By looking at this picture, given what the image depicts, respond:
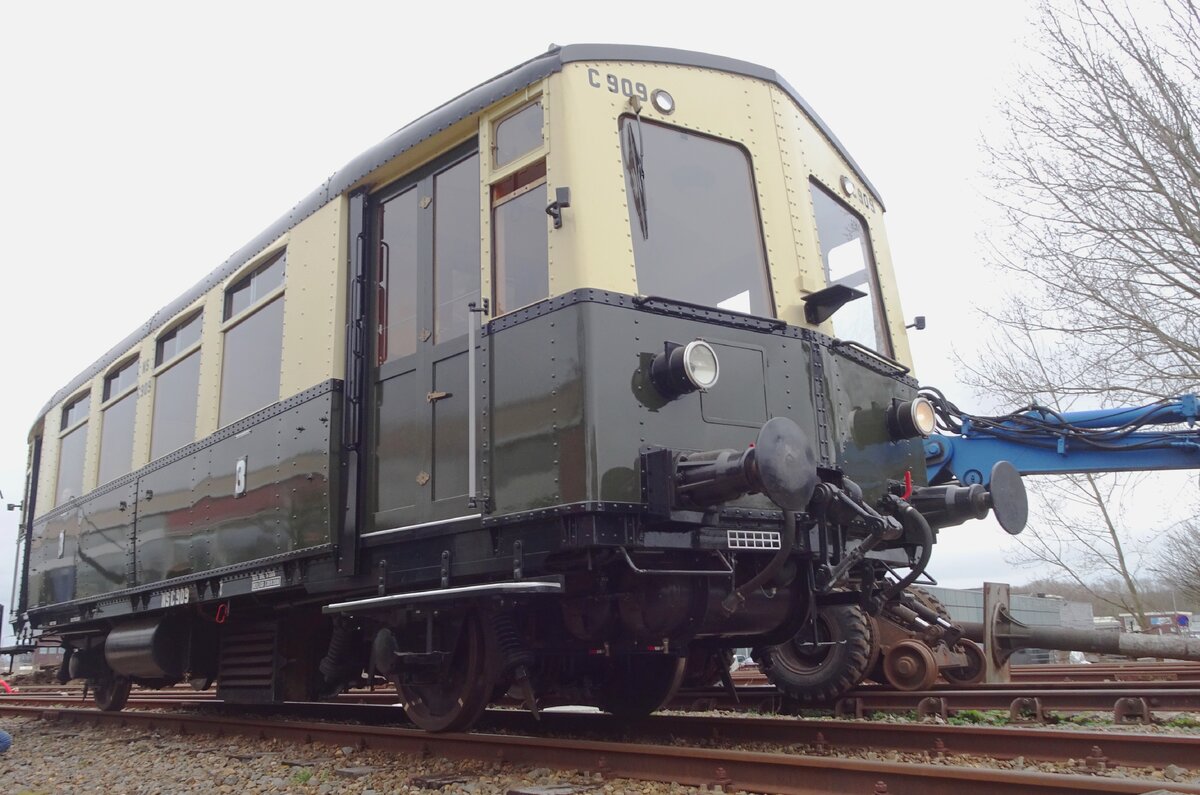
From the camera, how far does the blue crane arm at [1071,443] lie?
27.6ft

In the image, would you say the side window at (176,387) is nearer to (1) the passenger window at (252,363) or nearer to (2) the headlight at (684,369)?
(1) the passenger window at (252,363)

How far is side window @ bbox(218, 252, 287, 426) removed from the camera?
6.65m

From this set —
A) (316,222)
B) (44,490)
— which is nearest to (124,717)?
(44,490)

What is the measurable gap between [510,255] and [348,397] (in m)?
1.42

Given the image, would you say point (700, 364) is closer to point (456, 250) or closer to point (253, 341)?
point (456, 250)

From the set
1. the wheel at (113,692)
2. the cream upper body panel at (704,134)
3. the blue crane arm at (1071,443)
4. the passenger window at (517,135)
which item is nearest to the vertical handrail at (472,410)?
the cream upper body panel at (704,134)

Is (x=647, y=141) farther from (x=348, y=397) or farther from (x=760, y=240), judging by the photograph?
(x=348, y=397)

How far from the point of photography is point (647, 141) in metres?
5.07

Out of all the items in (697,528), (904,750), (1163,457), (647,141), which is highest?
(647,141)

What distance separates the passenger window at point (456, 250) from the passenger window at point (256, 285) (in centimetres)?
168

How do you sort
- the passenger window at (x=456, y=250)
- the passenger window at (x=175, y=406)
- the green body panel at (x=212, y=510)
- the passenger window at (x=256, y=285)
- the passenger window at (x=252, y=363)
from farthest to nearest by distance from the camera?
the passenger window at (x=175, y=406)
the passenger window at (x=256, y=285)
the passenger window at (x=252, y=363)
the green body panel at (x=212, y=510)
the passenger window at (x=456, y=250)

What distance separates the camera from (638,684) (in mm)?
6152

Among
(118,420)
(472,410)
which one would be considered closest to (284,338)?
(472,410)

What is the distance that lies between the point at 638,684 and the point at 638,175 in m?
3.18
